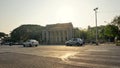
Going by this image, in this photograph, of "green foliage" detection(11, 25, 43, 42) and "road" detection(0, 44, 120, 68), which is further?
"green foliage" detection(11, 25, 43, 42)

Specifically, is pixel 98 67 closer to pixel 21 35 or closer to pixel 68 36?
pixel 68 36

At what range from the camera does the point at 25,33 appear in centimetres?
11419

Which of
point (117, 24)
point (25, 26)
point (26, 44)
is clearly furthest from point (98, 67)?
point (25, 26)

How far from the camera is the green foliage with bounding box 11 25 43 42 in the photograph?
107 meters

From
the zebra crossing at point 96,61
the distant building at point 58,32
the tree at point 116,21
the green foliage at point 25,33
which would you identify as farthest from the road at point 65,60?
the green foliage at point 25,33

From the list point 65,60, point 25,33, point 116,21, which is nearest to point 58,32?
point 25,33

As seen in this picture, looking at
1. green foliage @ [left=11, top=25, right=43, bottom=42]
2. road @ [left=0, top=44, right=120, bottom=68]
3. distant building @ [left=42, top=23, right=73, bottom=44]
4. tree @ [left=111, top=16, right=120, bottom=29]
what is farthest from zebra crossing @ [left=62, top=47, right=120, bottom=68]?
green foliage @ [left=11, top=25, right=43, bottom=42]

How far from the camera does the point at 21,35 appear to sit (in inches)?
4560

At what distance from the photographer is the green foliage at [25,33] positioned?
10716 cm

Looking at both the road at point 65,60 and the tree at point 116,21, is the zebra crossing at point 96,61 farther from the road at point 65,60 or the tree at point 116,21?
the tree at point 116,21

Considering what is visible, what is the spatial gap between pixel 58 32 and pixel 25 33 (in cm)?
2046

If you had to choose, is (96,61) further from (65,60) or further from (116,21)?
(116,21)

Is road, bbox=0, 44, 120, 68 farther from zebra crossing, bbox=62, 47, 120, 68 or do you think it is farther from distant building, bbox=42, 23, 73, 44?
distant building, bbox=42, 23, 73, 44

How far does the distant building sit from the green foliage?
473 cm
